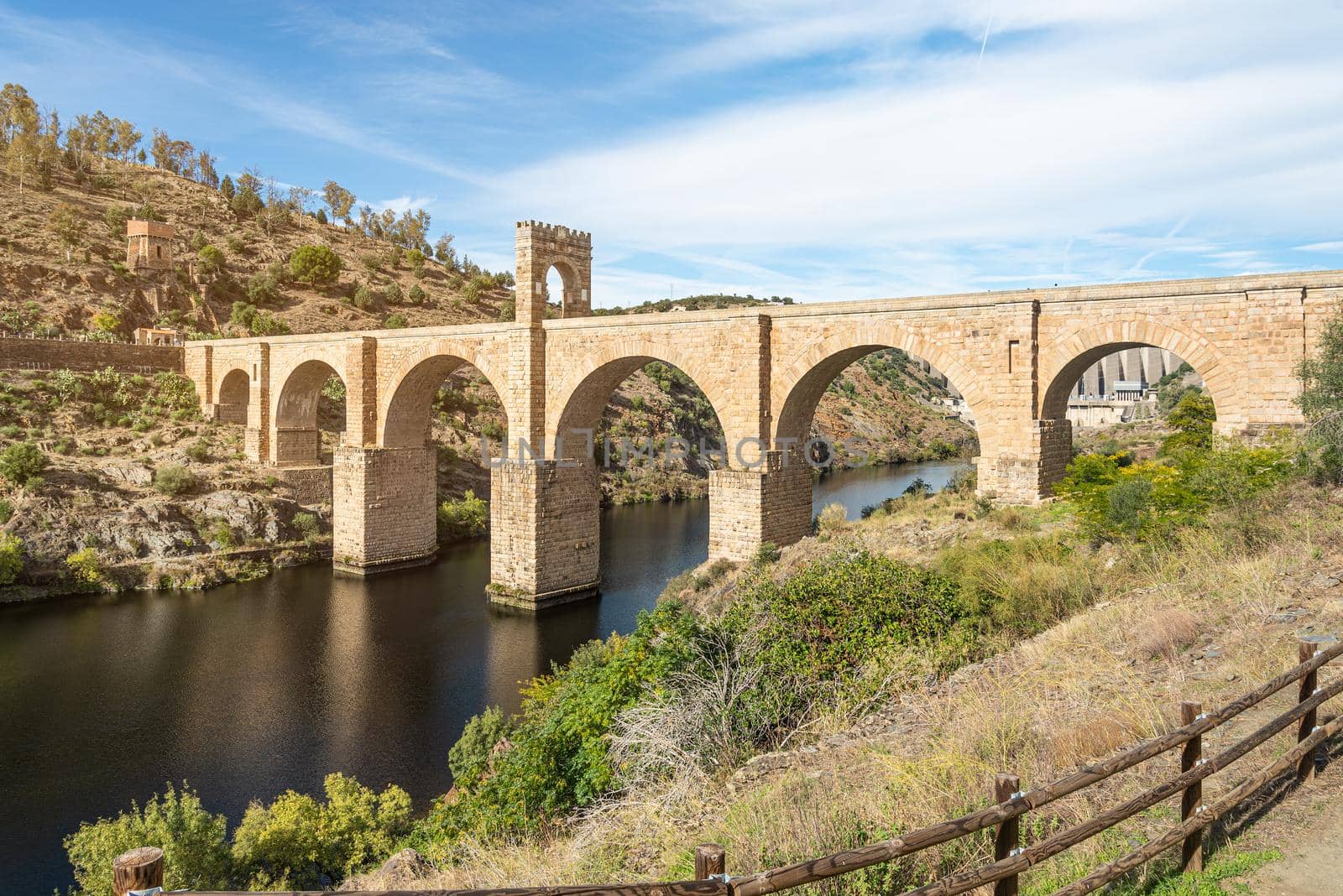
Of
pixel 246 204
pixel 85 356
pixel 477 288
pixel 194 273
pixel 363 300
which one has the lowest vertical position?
pixel 85 356

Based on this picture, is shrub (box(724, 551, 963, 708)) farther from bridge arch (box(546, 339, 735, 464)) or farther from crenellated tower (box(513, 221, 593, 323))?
crenellated tower (box(513, 221, 593, 323))

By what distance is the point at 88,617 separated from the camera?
59.7ft

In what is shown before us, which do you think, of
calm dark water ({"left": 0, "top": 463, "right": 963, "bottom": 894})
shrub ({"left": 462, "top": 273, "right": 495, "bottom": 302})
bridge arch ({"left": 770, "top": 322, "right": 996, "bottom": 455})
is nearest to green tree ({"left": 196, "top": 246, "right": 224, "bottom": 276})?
shrub ({"left": 462, "top": 273, "right": 495, "bottom": 302})

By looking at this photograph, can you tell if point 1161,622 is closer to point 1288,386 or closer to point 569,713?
point 569,713

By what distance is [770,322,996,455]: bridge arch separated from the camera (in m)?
13.4

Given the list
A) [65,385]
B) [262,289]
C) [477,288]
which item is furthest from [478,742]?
[477,288]

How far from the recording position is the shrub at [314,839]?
790 cm

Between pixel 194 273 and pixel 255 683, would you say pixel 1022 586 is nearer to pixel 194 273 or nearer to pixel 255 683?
pixel 255 683

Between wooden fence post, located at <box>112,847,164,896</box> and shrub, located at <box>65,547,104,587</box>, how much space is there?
71.6 feet

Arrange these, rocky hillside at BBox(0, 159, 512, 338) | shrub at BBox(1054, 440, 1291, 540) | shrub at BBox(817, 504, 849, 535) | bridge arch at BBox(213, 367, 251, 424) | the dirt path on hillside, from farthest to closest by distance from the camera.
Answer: rocky hillside at BBox(0, 159, 512, 338)
bridge arch at BBox(213, 367, 251, 424)
shrub at BBox(817, 504, 849, 535)
shrub at BBox(1054, 440, 1291, 540)
the dirt path on hillside

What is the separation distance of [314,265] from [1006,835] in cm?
4782

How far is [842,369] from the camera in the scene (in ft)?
49.7

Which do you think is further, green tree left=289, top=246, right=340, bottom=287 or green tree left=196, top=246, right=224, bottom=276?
green tree left=289, top=246, right=340, bottom=287

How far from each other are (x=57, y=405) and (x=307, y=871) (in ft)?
83.2
